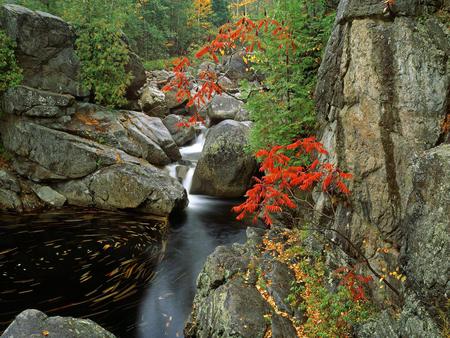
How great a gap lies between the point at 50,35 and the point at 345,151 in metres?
13.6

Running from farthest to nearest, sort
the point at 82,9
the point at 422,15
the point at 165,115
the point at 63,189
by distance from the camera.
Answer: the point at 165,115, the point at 82,9, the point at 63,189, the point at 422,15

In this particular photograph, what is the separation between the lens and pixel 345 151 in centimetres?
743

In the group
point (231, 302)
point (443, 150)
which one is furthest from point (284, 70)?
point (231, 302)

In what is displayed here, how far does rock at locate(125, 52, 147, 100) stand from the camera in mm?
16828

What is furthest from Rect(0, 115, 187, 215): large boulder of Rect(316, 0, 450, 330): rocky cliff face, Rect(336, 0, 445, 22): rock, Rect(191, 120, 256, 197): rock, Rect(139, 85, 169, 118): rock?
Rect(336, 0, 445, 22): rock

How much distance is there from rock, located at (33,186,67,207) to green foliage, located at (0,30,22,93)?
434 centimetres

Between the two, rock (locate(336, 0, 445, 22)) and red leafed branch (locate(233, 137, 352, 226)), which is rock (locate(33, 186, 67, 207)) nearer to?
red leafed branch (locate(233, 137, 352, 226))

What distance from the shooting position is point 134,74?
673 inches

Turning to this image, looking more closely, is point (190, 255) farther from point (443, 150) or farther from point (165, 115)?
point (165, 115)

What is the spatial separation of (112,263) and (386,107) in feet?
27.4

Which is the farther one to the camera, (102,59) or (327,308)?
(102,59)

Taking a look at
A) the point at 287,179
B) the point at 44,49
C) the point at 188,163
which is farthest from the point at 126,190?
the point at 287,179

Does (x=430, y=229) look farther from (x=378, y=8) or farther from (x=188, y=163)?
(x=188, y=163)

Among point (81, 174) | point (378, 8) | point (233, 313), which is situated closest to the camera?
point (233, 313)
